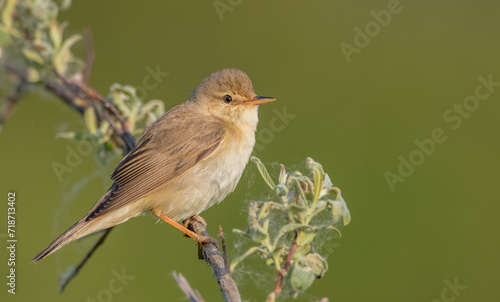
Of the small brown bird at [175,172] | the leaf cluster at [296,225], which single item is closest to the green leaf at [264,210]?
the leaf cluster at [296,225]

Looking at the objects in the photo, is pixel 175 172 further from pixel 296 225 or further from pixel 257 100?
pixel 296 225

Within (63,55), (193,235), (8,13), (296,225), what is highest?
(8,13)

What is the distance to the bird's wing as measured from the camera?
3.28 m

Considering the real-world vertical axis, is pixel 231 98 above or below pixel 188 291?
above

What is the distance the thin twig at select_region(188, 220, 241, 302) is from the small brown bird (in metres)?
0.08

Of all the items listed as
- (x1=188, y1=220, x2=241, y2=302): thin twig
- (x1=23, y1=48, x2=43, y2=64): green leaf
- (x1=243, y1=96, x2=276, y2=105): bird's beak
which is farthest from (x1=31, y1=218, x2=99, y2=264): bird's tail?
(x1=243, y1=96, x2=276, y2=105): bird's beak

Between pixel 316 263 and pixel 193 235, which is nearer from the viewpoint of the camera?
pixel 316 263

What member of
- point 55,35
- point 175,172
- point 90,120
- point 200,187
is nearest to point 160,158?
point 175,172

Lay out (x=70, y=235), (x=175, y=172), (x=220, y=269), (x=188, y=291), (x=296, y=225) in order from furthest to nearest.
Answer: (x=175, y=172) → (x=70, y=235) → (x=220, y=269) → (x=296, y=225) → (x=188, y=291)

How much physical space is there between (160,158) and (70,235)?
0.70 metres

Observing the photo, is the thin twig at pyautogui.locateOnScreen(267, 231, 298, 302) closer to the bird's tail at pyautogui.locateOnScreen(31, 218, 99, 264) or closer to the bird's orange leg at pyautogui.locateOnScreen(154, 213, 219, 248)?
the bird's orange leg at pyautogui.locateOnScreen(154, 213, 219, 248)

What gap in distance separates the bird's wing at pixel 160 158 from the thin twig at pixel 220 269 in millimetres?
354

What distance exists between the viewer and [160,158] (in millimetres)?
3385

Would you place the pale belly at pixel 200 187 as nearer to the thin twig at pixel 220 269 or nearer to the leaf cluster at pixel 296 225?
the thin twig at pixel 220 269
